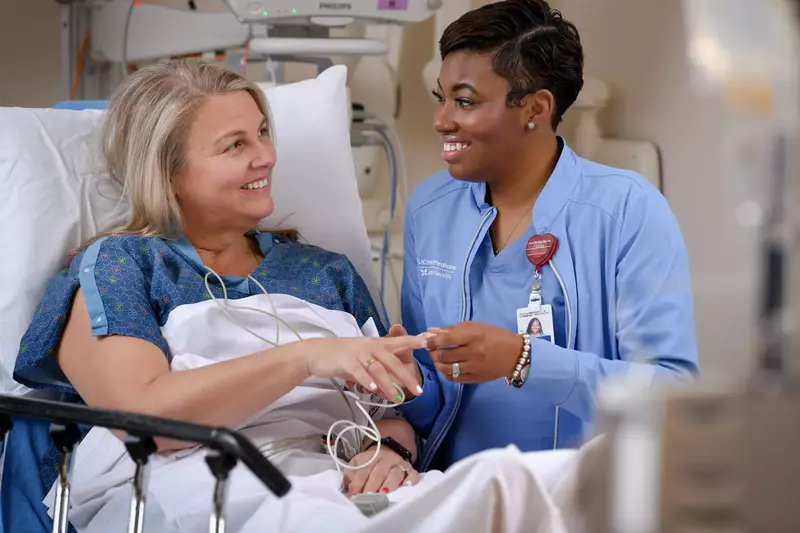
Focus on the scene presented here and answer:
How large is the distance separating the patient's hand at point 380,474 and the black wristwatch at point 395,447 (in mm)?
34

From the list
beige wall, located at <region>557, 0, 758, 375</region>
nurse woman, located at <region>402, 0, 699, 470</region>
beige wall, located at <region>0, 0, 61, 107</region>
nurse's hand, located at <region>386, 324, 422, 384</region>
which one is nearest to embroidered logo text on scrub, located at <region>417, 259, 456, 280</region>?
nurse woman, located at <region>402, 0, 699, 470</region>

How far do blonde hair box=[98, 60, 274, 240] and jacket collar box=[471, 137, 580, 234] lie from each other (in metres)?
0.62

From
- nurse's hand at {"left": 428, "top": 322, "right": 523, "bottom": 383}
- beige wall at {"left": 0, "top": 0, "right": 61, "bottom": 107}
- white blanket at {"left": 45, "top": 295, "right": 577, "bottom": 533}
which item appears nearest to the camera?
white blanket at {"left": 45, "top": 295, "right": 577, "bottom": 533}

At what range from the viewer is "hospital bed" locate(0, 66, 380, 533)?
1.75m

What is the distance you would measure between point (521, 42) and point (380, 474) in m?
0.85

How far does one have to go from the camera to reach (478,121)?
1.91 m

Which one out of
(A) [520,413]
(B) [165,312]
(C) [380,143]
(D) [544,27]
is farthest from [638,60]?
(B) [165,312]

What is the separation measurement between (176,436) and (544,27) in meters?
1.22

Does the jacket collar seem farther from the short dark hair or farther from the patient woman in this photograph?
the patient woman

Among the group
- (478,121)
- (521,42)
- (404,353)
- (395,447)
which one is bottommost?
(395,447)

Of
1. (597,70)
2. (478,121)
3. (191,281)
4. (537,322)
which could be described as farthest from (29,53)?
(537,322)

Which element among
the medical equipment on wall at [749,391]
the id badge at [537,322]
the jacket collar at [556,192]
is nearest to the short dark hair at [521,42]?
the jacket collar at [556,192]

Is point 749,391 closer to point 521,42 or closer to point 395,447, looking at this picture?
point 395,447

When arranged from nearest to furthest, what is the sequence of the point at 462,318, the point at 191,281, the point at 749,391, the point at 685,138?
the point at 749,391, the point at 685,138, the point at 191,281, the point at 462,318
